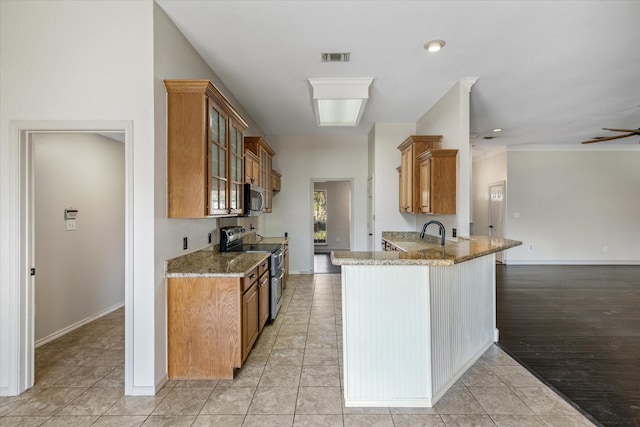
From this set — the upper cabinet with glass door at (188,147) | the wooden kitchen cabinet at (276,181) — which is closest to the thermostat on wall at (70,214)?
the upper cabinet with glass door at (188,147)

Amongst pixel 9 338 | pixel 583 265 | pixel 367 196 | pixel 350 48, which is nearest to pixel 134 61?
pixel 350 48

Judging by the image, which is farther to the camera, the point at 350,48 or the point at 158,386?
the point at 350,48

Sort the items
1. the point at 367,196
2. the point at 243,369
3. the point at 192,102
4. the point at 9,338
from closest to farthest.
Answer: the point at 9,338 → the point at 192,102 → the point at 243,369 → the point at 367,196

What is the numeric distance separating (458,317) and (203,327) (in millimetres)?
2072

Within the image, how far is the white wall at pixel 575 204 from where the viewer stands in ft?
22.8

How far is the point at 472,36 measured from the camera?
2.63 m

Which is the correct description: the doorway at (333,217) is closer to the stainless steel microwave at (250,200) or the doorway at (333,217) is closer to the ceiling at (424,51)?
the ceiling at (424,51)

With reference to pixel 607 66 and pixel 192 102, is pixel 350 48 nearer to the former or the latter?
pixel 192 102

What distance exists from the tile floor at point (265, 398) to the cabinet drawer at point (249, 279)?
705mm

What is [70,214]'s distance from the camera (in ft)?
11.2

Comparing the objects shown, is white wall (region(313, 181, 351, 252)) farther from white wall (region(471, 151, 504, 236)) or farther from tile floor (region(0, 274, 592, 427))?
tile floor (region(0, 274, 592, 427))

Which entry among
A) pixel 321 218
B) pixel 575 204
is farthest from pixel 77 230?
pixel 575 204

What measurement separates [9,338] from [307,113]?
422cm

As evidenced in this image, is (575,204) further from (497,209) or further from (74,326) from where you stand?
(74,326)
